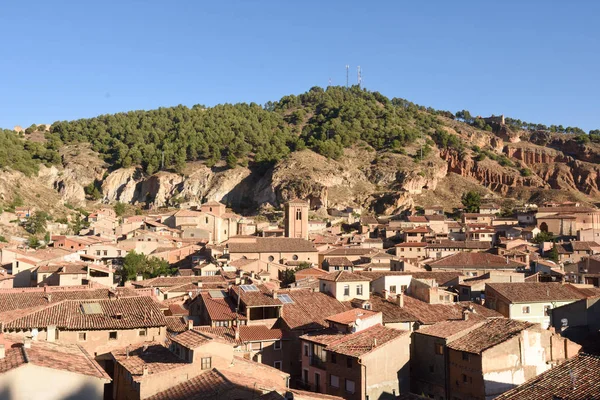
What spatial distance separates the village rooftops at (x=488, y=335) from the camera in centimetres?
2045

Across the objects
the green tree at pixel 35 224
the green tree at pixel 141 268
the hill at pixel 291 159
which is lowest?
the green tree at pixel 141 268

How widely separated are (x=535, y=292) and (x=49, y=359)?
2741 cm

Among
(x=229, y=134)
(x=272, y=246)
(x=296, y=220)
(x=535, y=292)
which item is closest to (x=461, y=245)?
(x=272, y=246)

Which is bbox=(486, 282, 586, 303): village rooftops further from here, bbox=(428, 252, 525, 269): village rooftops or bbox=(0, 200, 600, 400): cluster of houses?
bbox=(428, 252, 525, 269): village rooftops

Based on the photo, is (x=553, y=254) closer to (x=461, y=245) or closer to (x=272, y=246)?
(x=461, y=245)

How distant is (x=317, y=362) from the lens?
23.3 metres

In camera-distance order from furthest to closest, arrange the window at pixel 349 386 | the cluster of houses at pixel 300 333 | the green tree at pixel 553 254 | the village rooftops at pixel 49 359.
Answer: the green tree at pixel 553 254 → the window at pixel 349 386 → the cluster of houses at pixel 300 333 → the village rooftops at pixel 49 359

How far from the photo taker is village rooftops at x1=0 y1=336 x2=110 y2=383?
14445 millimetres

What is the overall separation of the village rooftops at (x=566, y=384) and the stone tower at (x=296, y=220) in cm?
6658

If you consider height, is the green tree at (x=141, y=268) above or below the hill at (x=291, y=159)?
below

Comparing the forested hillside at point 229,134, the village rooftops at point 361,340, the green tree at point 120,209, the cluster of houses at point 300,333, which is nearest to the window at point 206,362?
the cluster of houses at point 300,333

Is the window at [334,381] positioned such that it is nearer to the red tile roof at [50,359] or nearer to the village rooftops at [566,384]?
the red tile roof at [50,359]

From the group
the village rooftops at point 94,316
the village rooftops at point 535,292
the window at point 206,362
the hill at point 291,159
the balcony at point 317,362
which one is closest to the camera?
the window at point 206,362

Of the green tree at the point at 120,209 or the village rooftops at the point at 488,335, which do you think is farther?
the green tree at the point at 120,209
